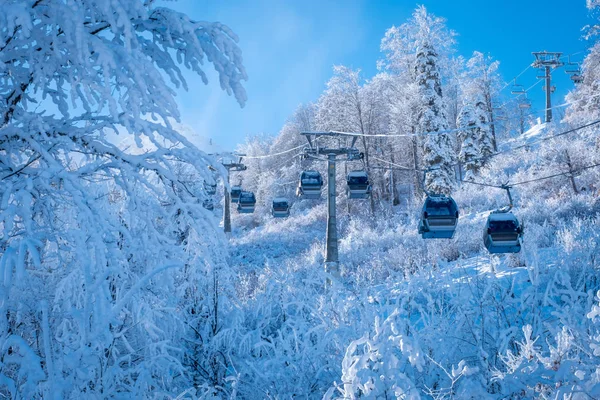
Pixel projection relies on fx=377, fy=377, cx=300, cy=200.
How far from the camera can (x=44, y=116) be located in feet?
11.3

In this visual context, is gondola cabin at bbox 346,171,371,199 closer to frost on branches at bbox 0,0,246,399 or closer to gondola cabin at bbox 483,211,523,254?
gondola cabin at bbox 483,211,523,254

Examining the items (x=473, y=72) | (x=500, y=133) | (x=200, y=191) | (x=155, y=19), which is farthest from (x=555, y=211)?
(x=500, y=133)

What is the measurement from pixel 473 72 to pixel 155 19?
113 feet

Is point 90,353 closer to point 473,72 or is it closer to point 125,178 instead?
point 125,178

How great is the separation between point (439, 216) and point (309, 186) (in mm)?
5013

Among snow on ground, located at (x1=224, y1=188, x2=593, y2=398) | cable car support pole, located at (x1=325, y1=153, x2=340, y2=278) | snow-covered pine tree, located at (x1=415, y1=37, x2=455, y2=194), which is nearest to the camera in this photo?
snow on ground, located at (x1=224, y1=188, x2=593, y2=398)

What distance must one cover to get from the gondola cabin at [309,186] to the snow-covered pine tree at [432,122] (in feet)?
29.1

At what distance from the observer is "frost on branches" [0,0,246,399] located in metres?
2.23

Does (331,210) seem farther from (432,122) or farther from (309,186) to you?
(432,122)

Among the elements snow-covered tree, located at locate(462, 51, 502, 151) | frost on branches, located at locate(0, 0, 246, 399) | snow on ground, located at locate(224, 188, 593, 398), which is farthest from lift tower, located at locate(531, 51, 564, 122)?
frost on branches, located at locate(0, 0, 246, 399)

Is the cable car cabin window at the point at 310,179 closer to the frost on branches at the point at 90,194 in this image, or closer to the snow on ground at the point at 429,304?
the snow on ground at the point at 429,304

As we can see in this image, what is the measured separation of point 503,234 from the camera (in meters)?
7.55

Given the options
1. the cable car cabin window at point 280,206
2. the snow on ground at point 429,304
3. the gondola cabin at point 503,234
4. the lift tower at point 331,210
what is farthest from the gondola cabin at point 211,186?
the gondola cabin at point 503,234

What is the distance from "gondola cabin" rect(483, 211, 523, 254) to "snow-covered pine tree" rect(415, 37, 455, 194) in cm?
1149
